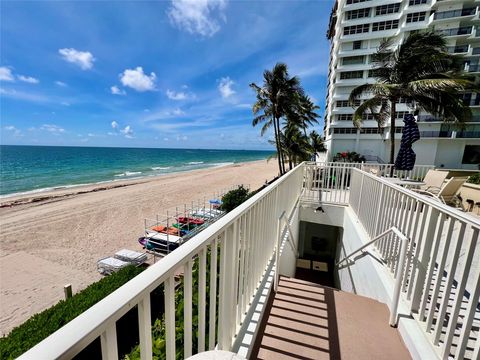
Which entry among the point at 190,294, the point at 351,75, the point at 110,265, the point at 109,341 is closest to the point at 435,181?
the point at 190,294

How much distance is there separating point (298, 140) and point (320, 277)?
1350cm

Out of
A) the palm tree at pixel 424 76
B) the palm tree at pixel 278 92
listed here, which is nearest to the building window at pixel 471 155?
the palm tree at pixel 424 76

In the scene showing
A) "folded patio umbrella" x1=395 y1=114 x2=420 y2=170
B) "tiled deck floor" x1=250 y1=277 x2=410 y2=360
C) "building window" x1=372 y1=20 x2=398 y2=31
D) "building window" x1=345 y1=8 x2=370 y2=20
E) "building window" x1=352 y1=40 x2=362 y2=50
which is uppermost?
"building window" x1=345 y1=8 x2=370 y2=20

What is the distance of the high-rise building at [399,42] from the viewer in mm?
25562

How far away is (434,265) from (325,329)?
4.13ft

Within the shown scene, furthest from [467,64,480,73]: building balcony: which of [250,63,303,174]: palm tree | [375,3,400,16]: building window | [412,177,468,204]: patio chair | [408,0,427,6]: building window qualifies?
[412,177,468,204]: patio chair

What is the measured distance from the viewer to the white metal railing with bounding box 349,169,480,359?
1689 millimetres

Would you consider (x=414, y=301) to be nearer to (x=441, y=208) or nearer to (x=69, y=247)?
(x=441, y=208)

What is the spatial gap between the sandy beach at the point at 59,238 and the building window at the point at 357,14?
2841cm

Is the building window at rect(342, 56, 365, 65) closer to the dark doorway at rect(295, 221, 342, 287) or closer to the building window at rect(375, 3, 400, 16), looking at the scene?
the building window at rect(375, 3, 400, 16)

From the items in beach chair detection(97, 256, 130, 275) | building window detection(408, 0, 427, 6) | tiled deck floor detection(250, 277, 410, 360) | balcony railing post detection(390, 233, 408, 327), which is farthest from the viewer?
building window detection(408, 0, 427, 6)

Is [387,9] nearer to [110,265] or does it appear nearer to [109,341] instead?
[110,265]

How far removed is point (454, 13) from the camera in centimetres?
2536

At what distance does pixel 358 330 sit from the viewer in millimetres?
2512
